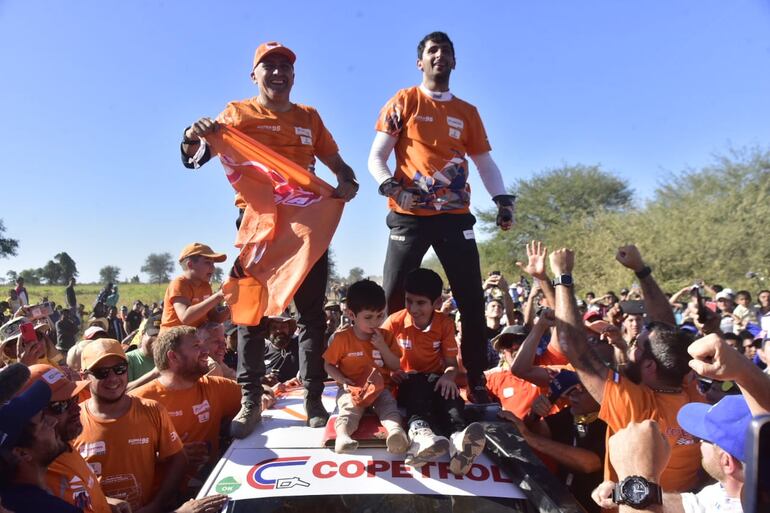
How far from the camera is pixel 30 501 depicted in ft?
7.38

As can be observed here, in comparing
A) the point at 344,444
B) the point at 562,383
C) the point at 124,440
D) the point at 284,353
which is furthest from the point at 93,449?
the point at 284,353

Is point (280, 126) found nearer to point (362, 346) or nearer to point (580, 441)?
point (362, 346)

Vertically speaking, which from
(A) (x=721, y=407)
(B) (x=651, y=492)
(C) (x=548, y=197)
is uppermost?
(C) (x=548, y=197)

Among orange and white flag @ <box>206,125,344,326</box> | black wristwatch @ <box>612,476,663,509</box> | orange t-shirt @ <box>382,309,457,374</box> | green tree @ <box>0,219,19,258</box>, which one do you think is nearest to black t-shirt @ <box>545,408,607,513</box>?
orange t-shirt @ <box>382,309,457,374</box>

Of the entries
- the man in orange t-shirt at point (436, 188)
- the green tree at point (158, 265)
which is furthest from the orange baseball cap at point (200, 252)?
the green tree at point (158, 265)

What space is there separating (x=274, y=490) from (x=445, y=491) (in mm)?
718

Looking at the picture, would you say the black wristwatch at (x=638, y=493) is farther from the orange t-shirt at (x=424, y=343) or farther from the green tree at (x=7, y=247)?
the green tree at (x=7, y=247)

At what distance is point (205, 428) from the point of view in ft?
12.6

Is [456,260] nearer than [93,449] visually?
No

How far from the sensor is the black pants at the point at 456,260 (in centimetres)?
391

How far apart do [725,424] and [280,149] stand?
2.83 meters

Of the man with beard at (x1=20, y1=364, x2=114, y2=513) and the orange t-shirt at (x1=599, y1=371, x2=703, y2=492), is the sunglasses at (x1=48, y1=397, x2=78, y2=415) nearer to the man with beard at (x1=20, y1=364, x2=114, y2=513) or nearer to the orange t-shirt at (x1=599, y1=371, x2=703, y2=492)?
the man with beard at (x1=20, y1=364, x2=114, y2=513)

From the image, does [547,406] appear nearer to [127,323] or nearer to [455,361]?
[455,361]

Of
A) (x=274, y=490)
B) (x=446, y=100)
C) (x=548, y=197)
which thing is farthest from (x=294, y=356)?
(x=548, y=197)
